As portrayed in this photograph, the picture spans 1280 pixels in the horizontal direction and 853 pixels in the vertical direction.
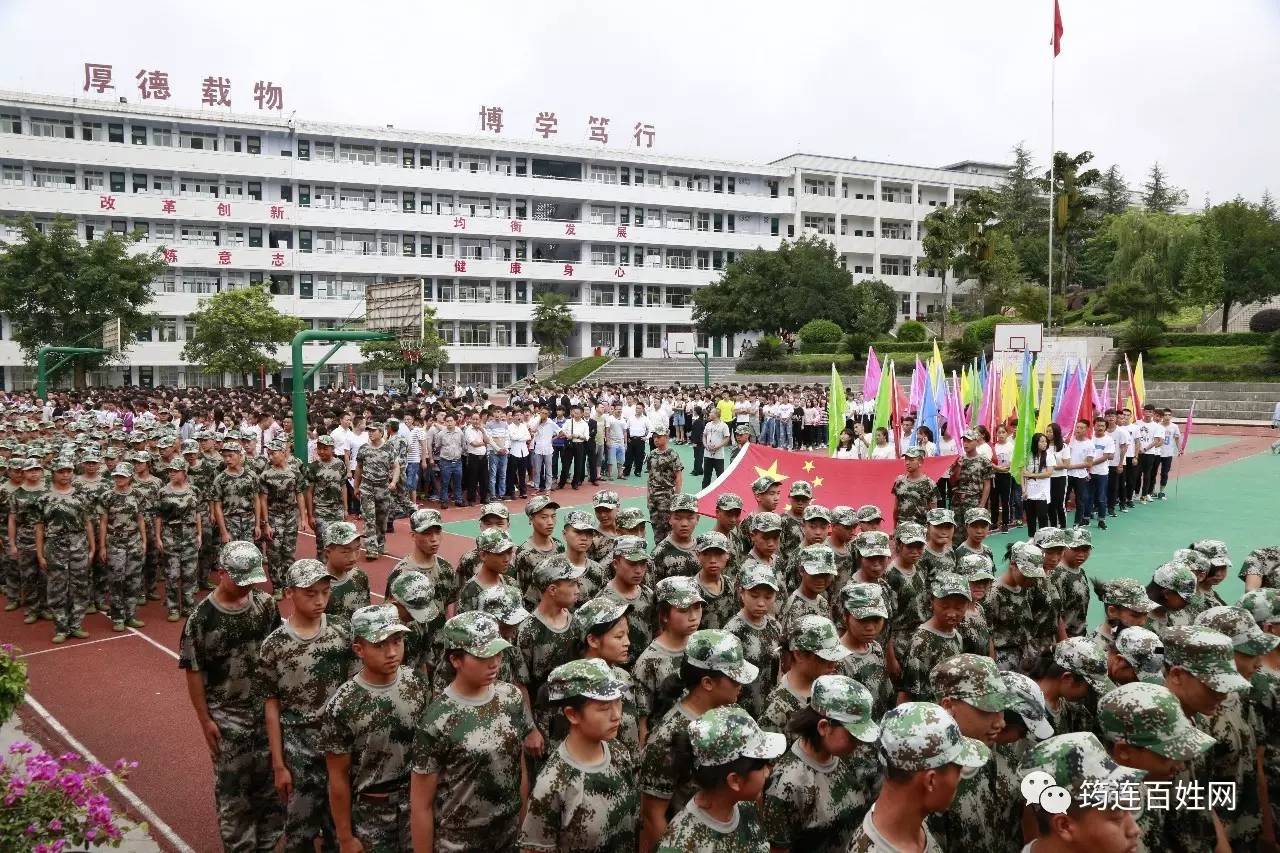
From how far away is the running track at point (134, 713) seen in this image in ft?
16.1

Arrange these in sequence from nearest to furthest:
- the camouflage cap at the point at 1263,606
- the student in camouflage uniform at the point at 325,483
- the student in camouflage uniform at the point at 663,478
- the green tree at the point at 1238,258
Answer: the camouflage cap at the point at 1263,606, the student in camouflage uniform at the point at 325,483, the student in camouflage uniform at the point at 663,478, the green tree at the point at 1238,258

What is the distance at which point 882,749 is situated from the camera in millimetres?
2393

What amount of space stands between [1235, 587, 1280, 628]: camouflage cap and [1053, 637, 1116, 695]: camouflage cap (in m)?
0.98

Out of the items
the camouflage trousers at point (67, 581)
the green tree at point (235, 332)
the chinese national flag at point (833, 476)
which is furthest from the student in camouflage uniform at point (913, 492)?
the green tree at point (235, 332)

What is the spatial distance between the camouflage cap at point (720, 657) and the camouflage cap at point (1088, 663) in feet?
4.65

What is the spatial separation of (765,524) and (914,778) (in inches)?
136

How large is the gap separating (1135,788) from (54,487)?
8.78 meters

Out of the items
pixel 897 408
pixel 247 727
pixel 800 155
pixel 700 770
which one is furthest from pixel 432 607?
pixel 800 155

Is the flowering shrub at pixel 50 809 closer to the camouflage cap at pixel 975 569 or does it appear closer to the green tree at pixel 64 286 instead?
the camouflage cap at pixel 975 569

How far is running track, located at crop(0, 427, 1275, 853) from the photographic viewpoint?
491 cm

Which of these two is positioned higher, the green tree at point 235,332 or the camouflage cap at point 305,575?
the green tree at point 235,332

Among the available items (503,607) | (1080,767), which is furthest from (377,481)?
(1080,767)

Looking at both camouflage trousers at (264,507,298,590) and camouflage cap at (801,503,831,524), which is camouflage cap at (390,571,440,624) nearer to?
camouflage cap at (801,503,831,524)

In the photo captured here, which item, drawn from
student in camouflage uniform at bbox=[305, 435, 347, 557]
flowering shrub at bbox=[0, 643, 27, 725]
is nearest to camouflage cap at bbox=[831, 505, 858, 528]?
flowering shrub at bbox=[0, 643, 27, 725]
